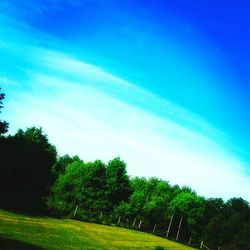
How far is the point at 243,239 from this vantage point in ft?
291

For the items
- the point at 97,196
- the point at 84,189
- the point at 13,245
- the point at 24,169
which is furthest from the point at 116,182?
the point at 13,245

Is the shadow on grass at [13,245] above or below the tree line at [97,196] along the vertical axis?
below

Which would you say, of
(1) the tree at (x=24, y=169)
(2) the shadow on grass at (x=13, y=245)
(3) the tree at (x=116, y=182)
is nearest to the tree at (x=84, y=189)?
(3) the tree at (x=116, y=182)

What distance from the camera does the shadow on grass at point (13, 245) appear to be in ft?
73.3

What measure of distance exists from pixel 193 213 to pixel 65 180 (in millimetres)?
38408

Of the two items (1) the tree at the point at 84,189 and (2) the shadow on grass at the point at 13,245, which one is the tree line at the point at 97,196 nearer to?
(1) the tree at the point at 84,189

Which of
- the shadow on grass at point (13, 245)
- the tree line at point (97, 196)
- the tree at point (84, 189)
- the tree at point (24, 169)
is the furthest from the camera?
the tree at point (84, 189)

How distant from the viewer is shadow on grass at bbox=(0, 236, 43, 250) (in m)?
22.3

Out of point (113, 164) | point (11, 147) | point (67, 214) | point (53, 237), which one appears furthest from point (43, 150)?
point (113, 164)

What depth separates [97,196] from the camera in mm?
70625

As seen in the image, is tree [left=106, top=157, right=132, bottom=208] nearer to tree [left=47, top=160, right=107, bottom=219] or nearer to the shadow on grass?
tree [left=47, top=160, right=107, bottom=219]

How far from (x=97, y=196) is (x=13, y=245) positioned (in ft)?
157

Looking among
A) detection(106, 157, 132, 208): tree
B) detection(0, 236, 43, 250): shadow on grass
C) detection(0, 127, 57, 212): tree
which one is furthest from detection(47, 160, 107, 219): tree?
detection(0, 236, 43, 250): shadow on grass

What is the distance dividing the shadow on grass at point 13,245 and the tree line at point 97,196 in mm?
16010
